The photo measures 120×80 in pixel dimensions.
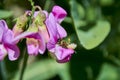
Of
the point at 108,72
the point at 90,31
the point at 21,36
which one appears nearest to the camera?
the point at 21,36

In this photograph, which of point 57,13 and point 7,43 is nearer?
point 7,43

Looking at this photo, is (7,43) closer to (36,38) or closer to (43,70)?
(36,38)

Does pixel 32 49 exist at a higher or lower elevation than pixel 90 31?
higher

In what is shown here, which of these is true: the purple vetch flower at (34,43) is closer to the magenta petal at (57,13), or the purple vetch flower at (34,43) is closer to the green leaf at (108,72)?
the magenta petal at (57,13)

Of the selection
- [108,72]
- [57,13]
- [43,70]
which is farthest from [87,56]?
[57,13]

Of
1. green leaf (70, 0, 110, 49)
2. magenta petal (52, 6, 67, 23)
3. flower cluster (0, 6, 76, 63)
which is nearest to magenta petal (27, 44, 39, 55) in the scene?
flower cluster (0, 6, 76, 63)
